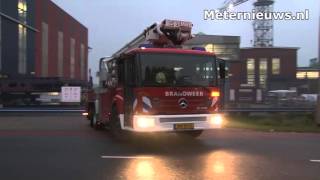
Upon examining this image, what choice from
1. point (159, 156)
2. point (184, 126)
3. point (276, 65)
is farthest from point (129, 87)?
point (276, 65)

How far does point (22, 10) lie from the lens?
6719cm

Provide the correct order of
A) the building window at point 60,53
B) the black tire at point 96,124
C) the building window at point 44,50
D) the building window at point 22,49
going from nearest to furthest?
the black tire at point 96,124, the building window at point 22,49, the building window at point 44,50, the building window at point 60,53

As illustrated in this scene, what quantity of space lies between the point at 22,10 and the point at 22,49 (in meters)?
4.60

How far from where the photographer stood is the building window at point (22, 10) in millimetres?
66250

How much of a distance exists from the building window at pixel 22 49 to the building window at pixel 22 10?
106 centimetres

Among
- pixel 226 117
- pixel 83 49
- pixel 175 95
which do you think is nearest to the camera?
pixel 175 95

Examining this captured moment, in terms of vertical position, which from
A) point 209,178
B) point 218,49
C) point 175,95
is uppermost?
point 218,49

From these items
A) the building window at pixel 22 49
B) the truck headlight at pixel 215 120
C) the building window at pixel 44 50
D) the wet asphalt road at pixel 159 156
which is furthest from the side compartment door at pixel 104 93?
the building window at pixel 44 50

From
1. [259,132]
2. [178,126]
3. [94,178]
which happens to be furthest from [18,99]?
[94,178]

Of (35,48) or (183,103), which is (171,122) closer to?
(183,103)

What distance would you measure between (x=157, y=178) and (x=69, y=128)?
12.1 meters

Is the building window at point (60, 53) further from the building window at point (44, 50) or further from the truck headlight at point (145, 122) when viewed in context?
the truck headlight at point (145, 122)

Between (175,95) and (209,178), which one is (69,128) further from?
(209,178)

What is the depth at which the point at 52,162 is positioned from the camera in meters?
12.2
